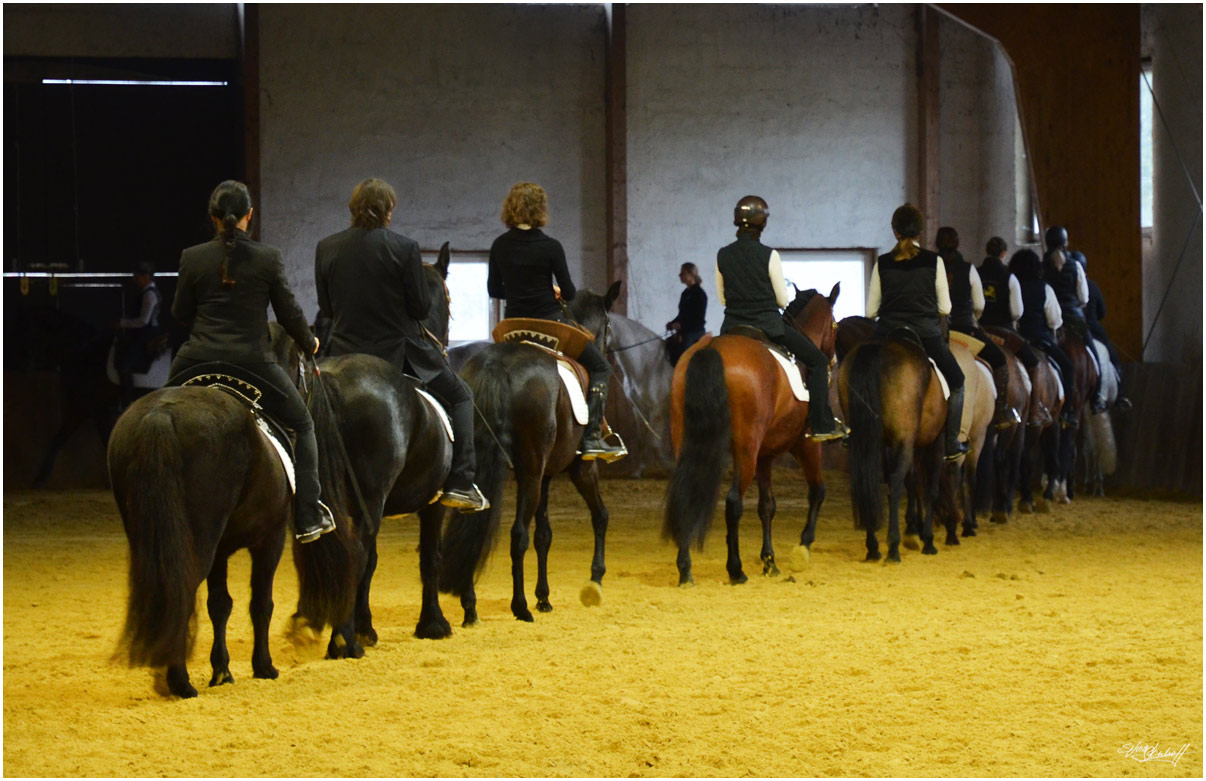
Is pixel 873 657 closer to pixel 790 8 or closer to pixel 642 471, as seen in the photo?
pixel 642 471

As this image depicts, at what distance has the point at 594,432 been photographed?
25.6 feet

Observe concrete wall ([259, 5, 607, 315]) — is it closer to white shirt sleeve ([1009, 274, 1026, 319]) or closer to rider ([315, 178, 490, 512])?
white shirt sleeve ([1009, 274, 1026, 319])

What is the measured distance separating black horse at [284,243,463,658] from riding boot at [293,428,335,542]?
0.79 ft

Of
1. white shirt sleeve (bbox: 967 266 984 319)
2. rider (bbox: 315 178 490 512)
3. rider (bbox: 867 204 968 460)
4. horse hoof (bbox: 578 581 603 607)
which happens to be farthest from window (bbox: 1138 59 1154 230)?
rider (bbox: 315 178 490 512)

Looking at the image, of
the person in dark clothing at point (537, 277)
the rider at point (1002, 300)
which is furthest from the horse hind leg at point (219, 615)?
the rider at point (1002, 300)

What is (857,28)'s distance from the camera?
18.8 m

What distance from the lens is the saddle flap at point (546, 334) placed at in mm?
7518

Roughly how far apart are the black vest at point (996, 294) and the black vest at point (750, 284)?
3.98 meters

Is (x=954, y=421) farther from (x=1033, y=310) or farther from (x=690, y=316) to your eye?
(x=690, y=316)

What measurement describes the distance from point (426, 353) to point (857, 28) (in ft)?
45.2

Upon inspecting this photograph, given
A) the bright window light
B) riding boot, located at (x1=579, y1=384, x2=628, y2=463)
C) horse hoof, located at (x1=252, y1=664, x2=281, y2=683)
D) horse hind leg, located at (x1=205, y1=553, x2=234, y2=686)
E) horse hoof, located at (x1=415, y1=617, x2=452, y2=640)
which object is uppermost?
the bright window light

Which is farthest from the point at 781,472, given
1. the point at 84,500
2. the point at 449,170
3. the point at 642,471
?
the point at 84,500

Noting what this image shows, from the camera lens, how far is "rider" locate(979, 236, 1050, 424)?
12.0m

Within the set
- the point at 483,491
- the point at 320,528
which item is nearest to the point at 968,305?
the point at 483,491
